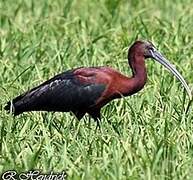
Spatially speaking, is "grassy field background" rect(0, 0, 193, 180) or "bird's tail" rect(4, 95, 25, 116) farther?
"bird's tail" rect(4, 95, 25, 116)

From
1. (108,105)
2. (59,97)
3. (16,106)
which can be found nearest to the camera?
(16,106)

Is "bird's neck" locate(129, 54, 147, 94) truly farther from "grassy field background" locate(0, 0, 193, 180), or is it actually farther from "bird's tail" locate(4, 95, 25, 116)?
"bird's tail" locate(4, 95, 25, 116)

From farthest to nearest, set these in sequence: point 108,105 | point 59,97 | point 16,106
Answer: point 108,105, point 59,97, point 16,106

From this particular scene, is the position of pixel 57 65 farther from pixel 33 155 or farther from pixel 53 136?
pixel 33 155

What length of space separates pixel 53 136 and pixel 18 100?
589 millimetres

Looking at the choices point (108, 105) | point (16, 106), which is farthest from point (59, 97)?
point (108, 105)

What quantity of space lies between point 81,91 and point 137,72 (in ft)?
1.31

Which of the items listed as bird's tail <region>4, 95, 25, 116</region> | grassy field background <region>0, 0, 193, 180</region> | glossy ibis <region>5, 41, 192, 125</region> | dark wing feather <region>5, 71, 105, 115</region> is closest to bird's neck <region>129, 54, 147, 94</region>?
glossy ibis <region>5, 41, 192, 125</region>

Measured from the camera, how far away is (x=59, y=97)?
696cm

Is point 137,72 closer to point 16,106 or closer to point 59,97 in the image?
point 59,97

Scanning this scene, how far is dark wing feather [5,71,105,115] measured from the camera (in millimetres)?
6883

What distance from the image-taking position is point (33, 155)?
5.74 metres

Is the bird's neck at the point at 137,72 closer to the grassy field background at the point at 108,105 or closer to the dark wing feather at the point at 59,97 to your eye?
the grassy field background at the point at 108,105

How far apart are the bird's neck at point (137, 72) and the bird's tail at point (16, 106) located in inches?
28.9
